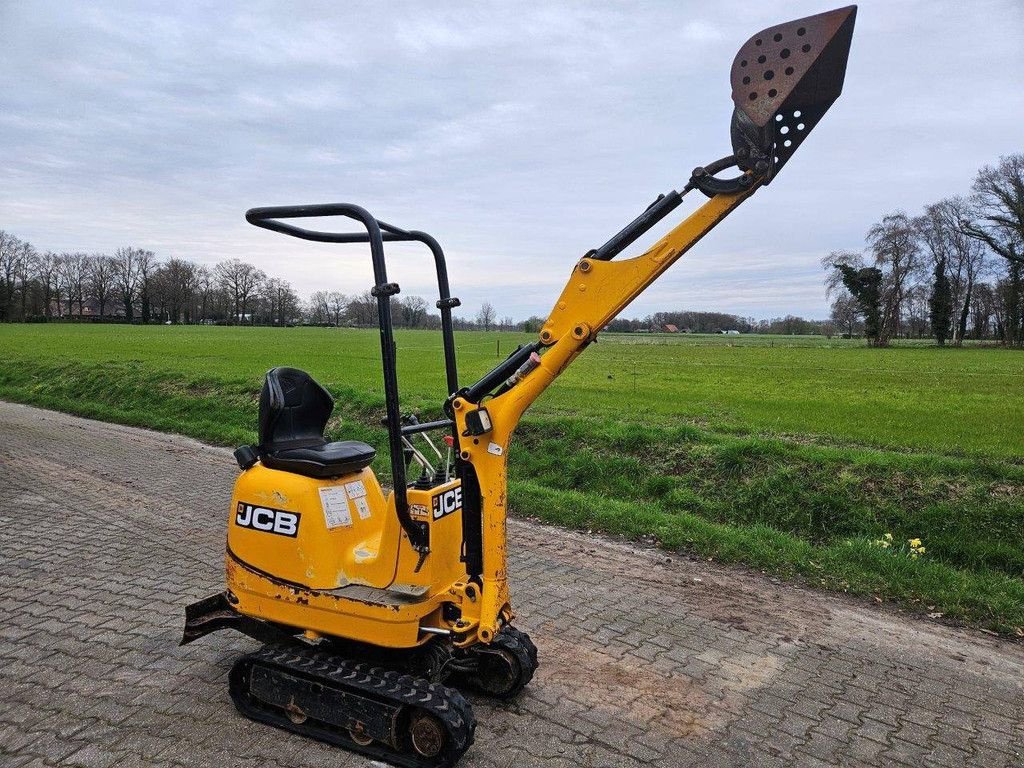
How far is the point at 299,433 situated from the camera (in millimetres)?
4461

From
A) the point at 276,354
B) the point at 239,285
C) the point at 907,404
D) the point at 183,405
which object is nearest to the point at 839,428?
the point at 907,404

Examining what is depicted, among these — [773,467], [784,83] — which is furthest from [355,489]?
[773,467]

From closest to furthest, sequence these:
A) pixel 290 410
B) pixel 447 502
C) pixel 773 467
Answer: pixel 447 502 → pixel 290 410 → pixel 773 467

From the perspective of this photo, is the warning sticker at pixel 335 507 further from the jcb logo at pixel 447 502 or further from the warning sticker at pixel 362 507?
the jcb logo at pixel 447 502

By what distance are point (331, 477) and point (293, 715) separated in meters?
1.28

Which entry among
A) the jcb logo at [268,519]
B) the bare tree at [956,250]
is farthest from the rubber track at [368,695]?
the bare tree at [956,250]

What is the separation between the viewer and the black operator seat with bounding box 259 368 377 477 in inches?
161

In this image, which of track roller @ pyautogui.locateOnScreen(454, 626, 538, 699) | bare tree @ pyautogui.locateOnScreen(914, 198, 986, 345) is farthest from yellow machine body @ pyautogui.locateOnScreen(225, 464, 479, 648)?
bare tree @ pyautogui.locateOnScreen(914, 198, 986, 345)

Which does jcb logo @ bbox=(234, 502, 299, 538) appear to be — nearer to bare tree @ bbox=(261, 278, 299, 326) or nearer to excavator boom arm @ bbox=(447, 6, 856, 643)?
excavator boom arm @ bbox=(447, 6, 856, 643)

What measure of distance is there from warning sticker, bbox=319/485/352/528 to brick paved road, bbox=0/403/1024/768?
113cm

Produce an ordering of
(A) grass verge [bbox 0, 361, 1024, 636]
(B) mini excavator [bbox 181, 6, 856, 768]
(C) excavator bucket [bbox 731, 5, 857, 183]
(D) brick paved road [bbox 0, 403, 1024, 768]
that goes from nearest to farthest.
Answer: (C) excavator bucket [bbox 731, 5, 857, 183]
(B) mini excavator [bbox 181, 6, 856, 768]
(D) brick paved road [bbox 0, 403, 1024, 768]
(A) grass verge [bbox 0, 361, 1024, 636]

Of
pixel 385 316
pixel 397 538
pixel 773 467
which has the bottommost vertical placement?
pixel 773 467

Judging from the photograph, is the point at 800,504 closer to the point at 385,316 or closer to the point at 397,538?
the point at 397,538

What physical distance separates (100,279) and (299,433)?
124832mm
